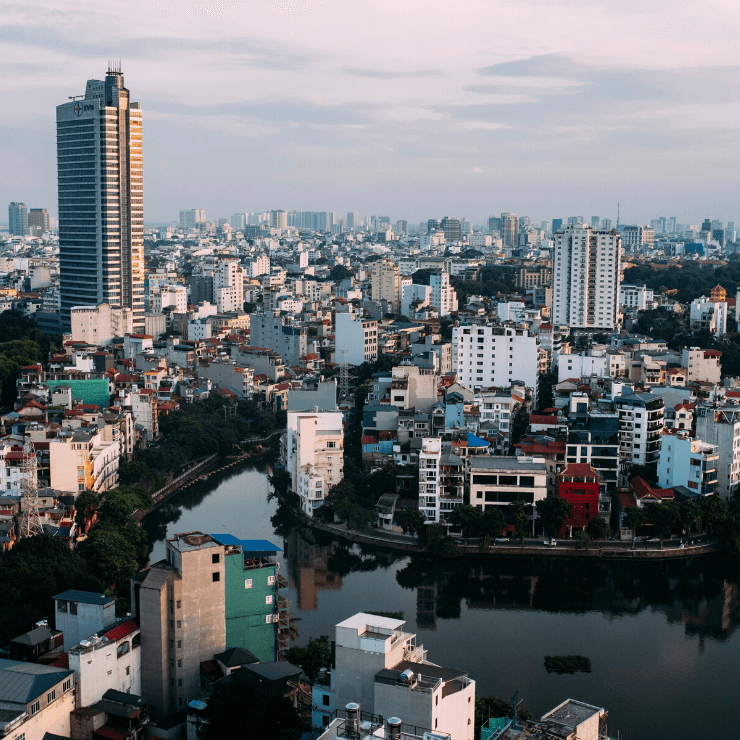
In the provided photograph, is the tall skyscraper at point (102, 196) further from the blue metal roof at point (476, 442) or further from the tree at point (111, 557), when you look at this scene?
the tree at point (111, 557)

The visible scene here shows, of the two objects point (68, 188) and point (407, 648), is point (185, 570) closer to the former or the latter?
point (407, 648)

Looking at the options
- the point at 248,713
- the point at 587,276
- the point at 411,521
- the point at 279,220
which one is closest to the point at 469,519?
the point at 411,521

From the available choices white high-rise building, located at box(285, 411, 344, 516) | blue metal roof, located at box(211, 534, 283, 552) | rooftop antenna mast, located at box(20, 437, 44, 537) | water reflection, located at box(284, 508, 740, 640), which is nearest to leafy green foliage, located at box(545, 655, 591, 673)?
water reflection, located at box(284, 508, 740, 640)

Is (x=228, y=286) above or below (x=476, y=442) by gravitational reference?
above

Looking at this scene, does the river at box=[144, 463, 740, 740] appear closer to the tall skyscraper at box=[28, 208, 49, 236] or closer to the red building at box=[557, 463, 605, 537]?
the red building at box=[557, 463, 605, 537]

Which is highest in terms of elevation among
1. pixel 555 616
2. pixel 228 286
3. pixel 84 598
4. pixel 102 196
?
pixel 102 196

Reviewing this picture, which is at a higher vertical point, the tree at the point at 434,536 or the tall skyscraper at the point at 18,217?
the tall skyscraper at the point at 18,217

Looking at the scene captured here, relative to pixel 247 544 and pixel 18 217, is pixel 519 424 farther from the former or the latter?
pixel 18 217

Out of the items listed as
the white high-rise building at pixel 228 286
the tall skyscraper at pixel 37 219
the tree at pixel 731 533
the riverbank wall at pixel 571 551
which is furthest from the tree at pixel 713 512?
the tall skyscraper at pixel 37 219
